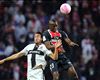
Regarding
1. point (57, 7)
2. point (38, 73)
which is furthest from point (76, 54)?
point (38, 73)

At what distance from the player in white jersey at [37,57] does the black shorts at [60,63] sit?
81cm

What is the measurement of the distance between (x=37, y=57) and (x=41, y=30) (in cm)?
704

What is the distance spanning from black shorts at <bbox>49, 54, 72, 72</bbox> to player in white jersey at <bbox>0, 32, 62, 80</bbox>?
0.81 m

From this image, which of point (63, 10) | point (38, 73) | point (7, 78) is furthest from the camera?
point (7, 78)

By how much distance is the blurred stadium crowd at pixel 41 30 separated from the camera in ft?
70.1

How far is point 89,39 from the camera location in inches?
903

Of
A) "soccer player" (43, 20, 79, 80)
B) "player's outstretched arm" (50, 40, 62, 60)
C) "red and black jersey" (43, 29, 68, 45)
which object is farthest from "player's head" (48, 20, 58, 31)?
"player's outstretched arm" (50, 40, 62, 60)

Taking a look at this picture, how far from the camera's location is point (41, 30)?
22.3 metres

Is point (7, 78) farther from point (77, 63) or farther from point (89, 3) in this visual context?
point (89, 3)

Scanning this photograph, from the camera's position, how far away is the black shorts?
637 inches

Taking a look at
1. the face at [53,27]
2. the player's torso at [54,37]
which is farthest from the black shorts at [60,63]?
the face at [53,27]

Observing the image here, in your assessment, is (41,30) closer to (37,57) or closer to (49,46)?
(49,46)

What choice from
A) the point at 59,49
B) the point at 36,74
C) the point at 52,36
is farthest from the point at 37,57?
the point at 52,36

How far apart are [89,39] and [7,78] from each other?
4.01 m
